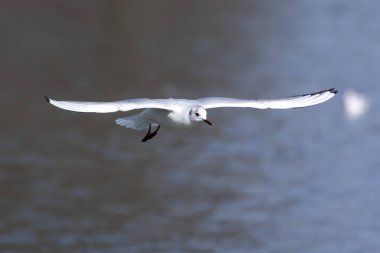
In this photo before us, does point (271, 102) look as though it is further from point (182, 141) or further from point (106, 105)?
point (182, 141)

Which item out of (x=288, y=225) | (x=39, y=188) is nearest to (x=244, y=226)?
(x=288, y=225)

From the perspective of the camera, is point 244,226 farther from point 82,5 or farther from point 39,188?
point 82,5

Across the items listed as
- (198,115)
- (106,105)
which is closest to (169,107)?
(198,115)

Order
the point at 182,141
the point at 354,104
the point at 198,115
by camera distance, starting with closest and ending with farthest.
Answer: the point at 198,115 < the point at 182,141 < the point at 354,104

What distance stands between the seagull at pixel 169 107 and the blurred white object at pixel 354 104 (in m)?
10.1

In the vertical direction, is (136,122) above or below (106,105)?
above

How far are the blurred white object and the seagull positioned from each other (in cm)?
1010

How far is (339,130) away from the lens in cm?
1944

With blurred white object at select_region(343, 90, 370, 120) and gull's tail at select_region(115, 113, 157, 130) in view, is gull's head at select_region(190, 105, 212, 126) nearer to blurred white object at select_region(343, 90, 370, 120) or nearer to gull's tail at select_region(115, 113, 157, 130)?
gull's tail at select_region(115, 113, 157, 130)

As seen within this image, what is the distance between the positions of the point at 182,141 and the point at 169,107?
934 centimetres

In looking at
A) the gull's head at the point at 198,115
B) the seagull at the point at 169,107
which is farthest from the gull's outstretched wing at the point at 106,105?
the gull's head at the point at 198,115

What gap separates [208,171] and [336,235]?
7.63 ft

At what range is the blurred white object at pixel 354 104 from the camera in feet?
64.0

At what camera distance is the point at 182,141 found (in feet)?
59.8
